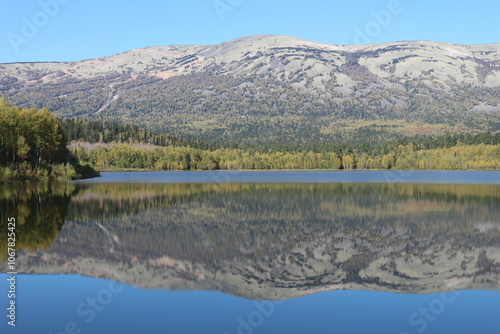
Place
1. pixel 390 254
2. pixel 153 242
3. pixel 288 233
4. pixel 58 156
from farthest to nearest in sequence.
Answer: pixel 58 156 < pixel 288 233 < pixel 153 242 < pixel 390 254

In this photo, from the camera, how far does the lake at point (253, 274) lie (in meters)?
14.4

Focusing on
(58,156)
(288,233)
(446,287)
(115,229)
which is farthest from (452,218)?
(58,156)

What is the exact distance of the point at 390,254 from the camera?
23.3 m

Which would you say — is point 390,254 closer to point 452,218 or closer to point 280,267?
point 280,267

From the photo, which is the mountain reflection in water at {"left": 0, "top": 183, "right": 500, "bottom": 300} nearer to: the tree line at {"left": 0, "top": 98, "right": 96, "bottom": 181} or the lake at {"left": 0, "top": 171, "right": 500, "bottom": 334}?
the lake at {"left": 0, "top": 171, "right": 500, "bottom": 334}

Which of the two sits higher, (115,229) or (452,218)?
(115,229)

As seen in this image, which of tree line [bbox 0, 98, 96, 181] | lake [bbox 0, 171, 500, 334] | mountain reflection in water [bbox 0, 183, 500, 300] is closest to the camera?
lake [bbox 0, 171, 500, 334]

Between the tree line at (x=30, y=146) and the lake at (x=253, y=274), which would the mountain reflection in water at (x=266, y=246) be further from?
the tree line at (x=30, y=146)

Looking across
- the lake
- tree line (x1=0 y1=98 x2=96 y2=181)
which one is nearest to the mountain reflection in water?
the lake

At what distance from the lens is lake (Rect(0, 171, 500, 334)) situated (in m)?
14.4

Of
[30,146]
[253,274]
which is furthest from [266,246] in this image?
[30,146]

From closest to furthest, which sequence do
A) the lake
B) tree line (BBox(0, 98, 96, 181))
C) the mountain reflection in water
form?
the lake < the mountain reflection in water < tree line (BBox(0, 98, 96, 181))

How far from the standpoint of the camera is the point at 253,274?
19453 millimetres

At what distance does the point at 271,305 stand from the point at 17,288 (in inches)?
319
